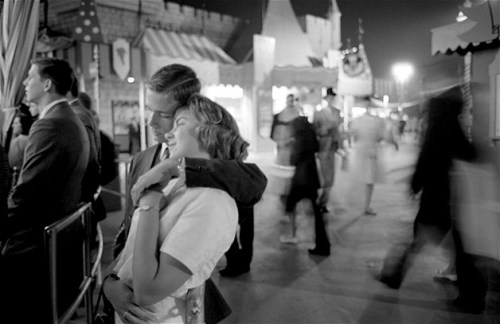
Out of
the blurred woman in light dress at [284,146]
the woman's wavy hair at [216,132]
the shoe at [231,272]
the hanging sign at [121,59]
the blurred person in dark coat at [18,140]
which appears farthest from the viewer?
the hanging sign at [121,59]

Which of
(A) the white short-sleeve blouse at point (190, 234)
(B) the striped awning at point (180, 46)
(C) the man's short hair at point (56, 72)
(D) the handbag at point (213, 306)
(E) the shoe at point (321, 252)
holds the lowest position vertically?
(E) the shoe at point (321, 252)

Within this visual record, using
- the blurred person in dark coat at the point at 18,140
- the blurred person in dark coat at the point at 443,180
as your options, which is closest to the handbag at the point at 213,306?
the blurred person in dark coat at the point at 18,140

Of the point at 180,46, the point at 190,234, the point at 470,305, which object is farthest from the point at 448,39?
the point at 180,46

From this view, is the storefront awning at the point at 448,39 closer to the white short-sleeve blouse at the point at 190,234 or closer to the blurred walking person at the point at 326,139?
the blurred walking person at the point at 326,139

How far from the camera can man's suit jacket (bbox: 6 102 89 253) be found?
290 centimetres

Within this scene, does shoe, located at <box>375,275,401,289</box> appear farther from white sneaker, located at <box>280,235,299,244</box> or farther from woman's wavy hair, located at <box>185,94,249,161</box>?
woman's wavy hair, located at <box>185,94,249,161</box>

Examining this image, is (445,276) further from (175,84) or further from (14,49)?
(14,49)

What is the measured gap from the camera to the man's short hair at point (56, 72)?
3271mm

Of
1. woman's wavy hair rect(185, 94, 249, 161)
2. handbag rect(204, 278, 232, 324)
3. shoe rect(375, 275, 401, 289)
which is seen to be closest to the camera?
woman's wavy hair rect(185, 94, 249, 161)

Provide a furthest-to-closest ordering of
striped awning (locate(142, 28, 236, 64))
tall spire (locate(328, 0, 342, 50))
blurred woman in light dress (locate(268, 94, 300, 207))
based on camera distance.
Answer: tall spire (locate(328, 0, 342, 50)) < striped awning (locate(142, 28, 236, 64)) < blurred woman in light dress (locate(268, 94, 300, 207))

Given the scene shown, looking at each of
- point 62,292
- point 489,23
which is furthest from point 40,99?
point 489,23

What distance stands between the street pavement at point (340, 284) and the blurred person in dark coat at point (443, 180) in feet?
0.76

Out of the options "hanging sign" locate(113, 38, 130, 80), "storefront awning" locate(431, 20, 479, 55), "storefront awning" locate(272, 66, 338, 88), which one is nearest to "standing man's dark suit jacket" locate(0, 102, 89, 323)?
"storefront awning" locate(431, 20, 479, 55)

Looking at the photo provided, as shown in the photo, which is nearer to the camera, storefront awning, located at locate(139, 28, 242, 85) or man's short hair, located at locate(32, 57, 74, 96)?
man's short hair, located at locate(32, 57, 74, 96)
